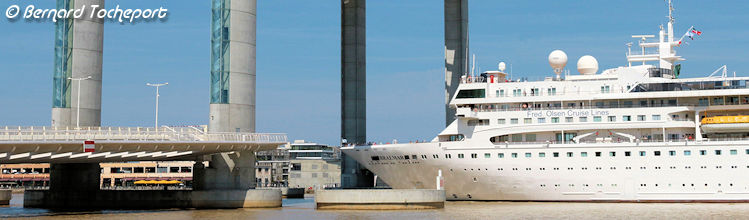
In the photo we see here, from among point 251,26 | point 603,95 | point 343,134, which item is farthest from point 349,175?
point 603,95

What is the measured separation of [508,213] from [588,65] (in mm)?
14029

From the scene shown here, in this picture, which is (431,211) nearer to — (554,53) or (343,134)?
(554,53)

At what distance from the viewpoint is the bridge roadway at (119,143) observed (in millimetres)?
36188

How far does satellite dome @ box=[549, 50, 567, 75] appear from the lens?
50.5 metres

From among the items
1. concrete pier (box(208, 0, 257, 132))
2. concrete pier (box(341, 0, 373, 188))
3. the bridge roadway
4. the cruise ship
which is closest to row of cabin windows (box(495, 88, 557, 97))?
the cruise ship

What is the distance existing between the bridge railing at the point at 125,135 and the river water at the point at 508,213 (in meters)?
3.45

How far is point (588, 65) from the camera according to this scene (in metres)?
50.4

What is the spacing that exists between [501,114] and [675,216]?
1255 cm

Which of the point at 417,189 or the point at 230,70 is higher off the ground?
the point at 230,70

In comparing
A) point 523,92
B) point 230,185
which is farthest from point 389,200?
point 523,92

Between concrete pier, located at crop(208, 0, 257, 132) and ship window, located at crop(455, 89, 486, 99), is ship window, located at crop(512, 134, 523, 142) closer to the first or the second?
ship window, located at crop(455, 89, 486, 99)

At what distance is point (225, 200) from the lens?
46.3 m

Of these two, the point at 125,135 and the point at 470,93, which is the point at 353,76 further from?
the point at 125,135

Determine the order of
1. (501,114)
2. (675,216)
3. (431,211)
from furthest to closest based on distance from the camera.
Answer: (501,114), (431,211), (675,216)
